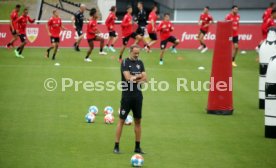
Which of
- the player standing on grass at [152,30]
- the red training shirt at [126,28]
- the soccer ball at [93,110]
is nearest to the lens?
the soccer ball at [93,110]

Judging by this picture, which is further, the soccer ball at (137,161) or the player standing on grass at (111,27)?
the player standing on grass at (111,27)

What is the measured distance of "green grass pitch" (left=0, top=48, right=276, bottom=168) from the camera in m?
15.1

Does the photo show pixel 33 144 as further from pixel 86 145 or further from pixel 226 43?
pixel 226 43

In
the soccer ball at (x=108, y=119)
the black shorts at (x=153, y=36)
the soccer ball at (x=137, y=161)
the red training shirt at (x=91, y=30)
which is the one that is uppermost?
the red training shirt at (x=91, y=30)

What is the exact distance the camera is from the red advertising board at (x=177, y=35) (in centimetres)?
3666

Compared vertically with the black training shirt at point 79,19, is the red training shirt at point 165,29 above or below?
below

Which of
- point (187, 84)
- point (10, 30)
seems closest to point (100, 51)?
point (10, 30)

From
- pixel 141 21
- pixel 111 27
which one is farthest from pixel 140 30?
pixel 111 27

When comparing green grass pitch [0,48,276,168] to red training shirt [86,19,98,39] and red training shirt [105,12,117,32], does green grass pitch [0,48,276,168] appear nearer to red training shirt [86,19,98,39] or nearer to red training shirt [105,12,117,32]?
red training shirt [86,19,98,39]

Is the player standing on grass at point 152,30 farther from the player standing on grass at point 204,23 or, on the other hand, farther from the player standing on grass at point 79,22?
the player standing on grass at point 79,22

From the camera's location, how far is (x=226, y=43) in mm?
20328

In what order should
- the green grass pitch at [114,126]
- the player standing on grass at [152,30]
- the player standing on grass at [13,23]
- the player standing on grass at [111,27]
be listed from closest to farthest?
1. the green grass pitch at [114,126]
2. the player standing on grass at [13,23]
3. the player standing on grass at [111,27]
4. the player standing on grass at [152,30]

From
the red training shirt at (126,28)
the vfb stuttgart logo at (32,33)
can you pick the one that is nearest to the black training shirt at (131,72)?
the red training shirt at (126,28)

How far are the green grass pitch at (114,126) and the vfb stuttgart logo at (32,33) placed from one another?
664cm
